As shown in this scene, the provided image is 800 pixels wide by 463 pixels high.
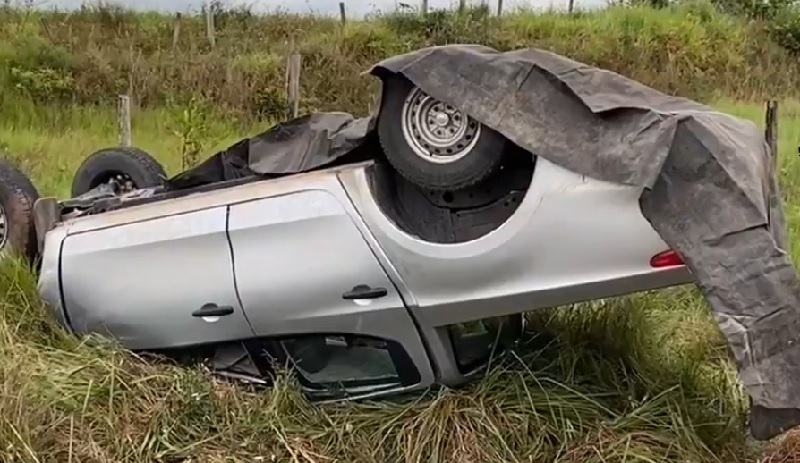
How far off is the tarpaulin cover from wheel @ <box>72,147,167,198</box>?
1.85 meters

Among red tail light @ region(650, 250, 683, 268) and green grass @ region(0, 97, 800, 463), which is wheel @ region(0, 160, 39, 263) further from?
red tail light @ region(650, 250, 683, 268)

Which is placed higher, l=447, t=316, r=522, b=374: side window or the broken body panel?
the broken body panel

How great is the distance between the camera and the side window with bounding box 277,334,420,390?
3.63 meters

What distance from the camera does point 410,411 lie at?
3521 mm

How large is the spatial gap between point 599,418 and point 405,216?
1.07 metres

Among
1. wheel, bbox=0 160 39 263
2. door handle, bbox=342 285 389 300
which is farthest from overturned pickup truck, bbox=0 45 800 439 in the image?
wheel, bbox=0 160 39 263

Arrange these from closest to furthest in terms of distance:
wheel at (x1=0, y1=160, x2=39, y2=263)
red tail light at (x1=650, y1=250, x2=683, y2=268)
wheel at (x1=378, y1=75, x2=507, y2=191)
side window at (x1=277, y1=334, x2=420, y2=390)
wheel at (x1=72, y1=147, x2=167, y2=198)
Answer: red tail light at (x1=650, y1=250, x2=683, y2=268)
wheel at (x1=378, y1=75, x2=507, y2=191)
side window at (x1=277, y1=334, x2=420, y2=390)
wheel at (x1=0, y1=160, x2=39, y2=263)
wheel at (x1=72, y1=147, x2=167, y2=198)

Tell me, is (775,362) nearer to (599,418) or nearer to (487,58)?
(599,418)

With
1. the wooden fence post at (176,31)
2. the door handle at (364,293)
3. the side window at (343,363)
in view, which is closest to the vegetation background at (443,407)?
the side window at (343,363)

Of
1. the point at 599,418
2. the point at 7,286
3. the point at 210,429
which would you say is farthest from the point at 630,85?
the point at 7,286

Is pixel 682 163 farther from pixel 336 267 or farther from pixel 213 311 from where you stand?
pixel 213 311

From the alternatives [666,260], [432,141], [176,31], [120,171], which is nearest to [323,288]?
[432,141]

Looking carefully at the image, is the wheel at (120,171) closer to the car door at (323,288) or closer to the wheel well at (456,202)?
the car door at (323,288)

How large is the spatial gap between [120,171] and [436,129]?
7.83 feet
